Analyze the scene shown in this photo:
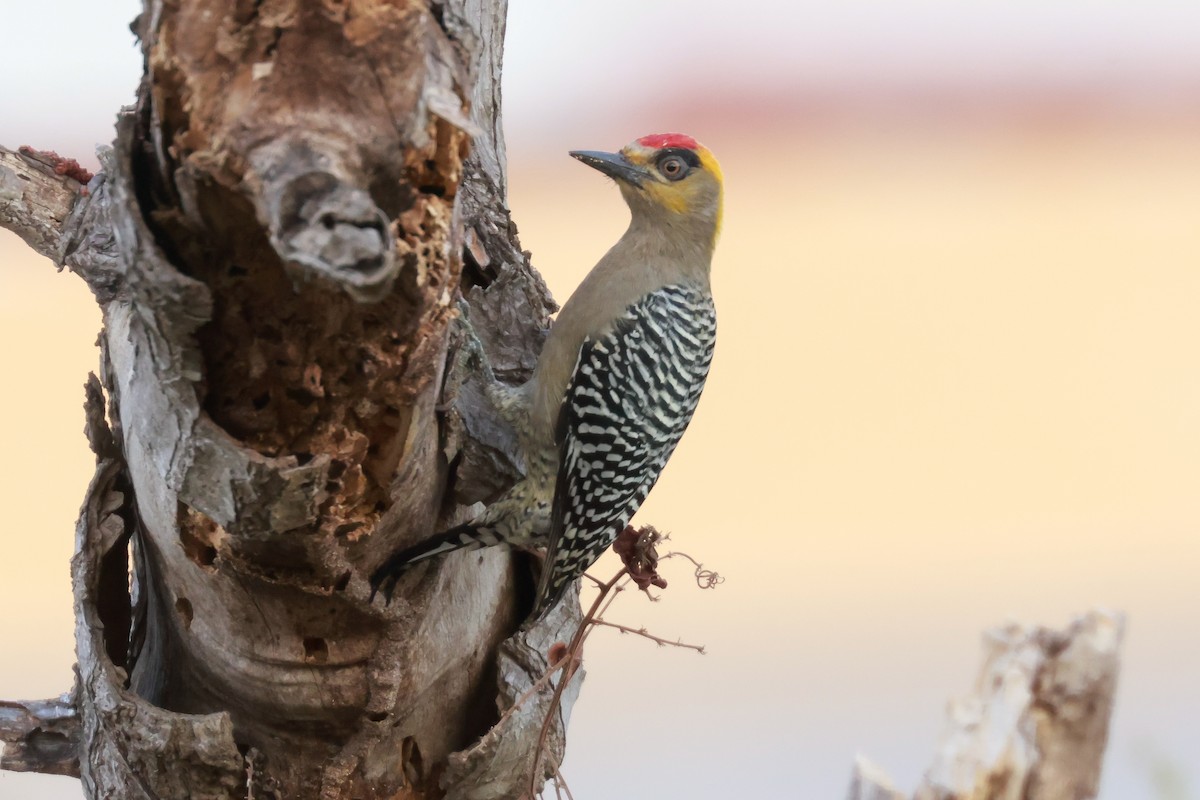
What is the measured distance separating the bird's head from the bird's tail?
120cm

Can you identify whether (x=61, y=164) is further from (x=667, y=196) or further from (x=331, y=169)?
(x=331, y=169)

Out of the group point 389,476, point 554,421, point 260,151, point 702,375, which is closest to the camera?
point 260,151

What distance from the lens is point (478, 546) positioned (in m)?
2.38

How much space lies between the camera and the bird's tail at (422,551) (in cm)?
213

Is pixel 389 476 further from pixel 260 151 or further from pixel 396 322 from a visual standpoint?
pixel 260 151

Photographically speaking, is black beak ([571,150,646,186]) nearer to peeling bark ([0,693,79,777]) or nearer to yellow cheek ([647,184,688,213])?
yellow cheek ([647,184,688,213])

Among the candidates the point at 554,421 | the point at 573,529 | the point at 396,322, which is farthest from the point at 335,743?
the point at 396,322

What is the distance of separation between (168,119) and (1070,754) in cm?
208

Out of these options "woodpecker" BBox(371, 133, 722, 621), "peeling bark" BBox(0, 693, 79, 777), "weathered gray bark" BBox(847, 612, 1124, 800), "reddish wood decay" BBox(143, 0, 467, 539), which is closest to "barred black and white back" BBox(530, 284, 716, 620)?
"woodpecker" BBox(371, 133, 722, 621)

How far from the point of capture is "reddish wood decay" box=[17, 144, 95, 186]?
2.76 meters

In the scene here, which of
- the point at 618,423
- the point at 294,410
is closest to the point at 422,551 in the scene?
the point at 294,410

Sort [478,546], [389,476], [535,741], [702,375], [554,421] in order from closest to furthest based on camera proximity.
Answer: [389,476] → [478,546] → [535,741] → [554,421] → [702,375]

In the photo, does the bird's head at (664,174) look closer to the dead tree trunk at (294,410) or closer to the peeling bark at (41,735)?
the dead tree trunk at (294,410)

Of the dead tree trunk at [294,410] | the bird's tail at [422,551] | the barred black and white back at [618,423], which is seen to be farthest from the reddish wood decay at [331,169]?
the barred black and white back at [618,423]
